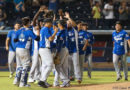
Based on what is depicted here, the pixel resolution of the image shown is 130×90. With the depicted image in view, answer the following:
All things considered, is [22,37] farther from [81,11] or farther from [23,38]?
[81,11]

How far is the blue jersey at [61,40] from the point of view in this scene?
12.8m

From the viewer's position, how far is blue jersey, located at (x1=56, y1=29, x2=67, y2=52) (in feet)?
42.1

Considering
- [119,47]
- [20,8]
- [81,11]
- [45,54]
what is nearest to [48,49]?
[45,54]

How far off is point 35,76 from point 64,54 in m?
1.92

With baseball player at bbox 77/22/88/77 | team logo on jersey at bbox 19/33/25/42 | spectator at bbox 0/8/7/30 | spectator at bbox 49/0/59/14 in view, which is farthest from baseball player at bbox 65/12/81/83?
spectator at bbox 49/0/59/14

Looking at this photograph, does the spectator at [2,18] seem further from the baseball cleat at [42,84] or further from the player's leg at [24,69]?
the baseball cleat at [42,84]

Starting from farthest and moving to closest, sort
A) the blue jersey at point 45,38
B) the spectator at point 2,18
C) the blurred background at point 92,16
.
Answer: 1. the blurred background at point 92,16
2. the spectator at point 2,18
3. the blue jersey at point 45,38

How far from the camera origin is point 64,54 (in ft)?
42.4

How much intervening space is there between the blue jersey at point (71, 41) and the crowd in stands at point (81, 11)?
9561 mm

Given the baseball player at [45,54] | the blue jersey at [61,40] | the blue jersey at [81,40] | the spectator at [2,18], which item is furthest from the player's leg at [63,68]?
the spectator at [2,18]

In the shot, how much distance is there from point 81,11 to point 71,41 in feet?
35.7

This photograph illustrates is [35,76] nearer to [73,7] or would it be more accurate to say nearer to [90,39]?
[90,39]

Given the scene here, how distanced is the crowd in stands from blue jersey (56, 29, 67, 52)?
35.7 feet

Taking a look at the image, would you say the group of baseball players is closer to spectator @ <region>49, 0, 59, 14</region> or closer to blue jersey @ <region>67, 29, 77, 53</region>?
blue jersey @ <region>67, 29, 77, 53</region>
